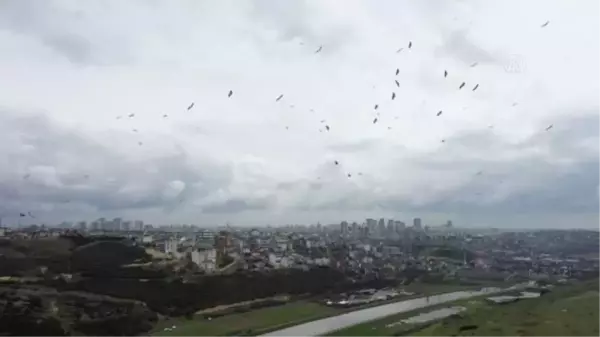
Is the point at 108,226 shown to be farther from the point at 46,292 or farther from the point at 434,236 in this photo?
the point at 434,236

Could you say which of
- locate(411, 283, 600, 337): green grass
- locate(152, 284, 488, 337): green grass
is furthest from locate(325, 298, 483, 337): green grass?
locate(152, 284, 488, 337): green grass

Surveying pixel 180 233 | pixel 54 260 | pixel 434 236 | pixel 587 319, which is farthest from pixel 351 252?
pixel 54 260

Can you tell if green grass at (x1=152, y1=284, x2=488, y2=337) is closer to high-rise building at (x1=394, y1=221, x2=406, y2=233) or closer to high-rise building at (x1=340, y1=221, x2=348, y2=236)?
high-rise building at (x1=394, y1=221, x2=406, y2=233)

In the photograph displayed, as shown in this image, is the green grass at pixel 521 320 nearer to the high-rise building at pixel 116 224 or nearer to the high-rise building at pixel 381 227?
the high-rise building at pixel 381 227

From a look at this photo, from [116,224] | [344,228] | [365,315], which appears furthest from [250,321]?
[344,228]

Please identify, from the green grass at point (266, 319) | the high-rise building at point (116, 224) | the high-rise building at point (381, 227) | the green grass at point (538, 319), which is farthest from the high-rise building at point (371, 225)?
the high-rise building at point (116, 224)

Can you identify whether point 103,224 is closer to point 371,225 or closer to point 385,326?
point 385,326
